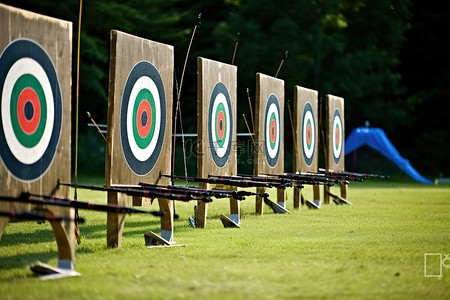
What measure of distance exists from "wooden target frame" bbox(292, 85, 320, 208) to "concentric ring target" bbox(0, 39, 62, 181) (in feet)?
22.2

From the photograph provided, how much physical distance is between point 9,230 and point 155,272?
3.70 metres

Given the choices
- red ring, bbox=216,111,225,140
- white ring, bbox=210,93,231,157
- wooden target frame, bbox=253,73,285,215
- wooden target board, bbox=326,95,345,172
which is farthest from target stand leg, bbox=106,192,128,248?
wooden target board, bbox=326,95,345,172

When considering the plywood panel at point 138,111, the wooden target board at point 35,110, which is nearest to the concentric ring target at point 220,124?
the plywood panel at point 138,111

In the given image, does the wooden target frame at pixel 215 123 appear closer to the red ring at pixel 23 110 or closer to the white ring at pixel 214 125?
the white ring at pixel 214 125

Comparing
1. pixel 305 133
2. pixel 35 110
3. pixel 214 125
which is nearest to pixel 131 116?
pixel 35 110

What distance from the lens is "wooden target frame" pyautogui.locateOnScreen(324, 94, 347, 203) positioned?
14.3 m

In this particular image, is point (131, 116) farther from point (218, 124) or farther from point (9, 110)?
point (218, 124)

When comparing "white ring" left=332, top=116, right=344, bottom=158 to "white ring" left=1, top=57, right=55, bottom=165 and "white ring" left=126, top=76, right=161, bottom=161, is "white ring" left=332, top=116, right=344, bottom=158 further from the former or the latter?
"white ring" left=1, top=57, right=55, bottom=165

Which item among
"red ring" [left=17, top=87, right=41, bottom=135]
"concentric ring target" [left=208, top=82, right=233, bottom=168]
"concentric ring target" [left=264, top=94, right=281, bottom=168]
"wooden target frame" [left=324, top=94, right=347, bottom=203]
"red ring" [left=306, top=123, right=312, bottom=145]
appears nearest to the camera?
"red ring" [left=17, top=87, right=41, bottom=135]

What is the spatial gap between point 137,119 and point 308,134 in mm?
6470

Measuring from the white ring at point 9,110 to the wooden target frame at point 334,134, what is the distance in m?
8.77

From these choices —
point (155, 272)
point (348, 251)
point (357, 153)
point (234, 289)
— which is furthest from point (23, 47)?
point (357, 153)

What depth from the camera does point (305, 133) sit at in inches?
510

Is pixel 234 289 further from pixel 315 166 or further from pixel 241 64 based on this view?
pixel 241 64
